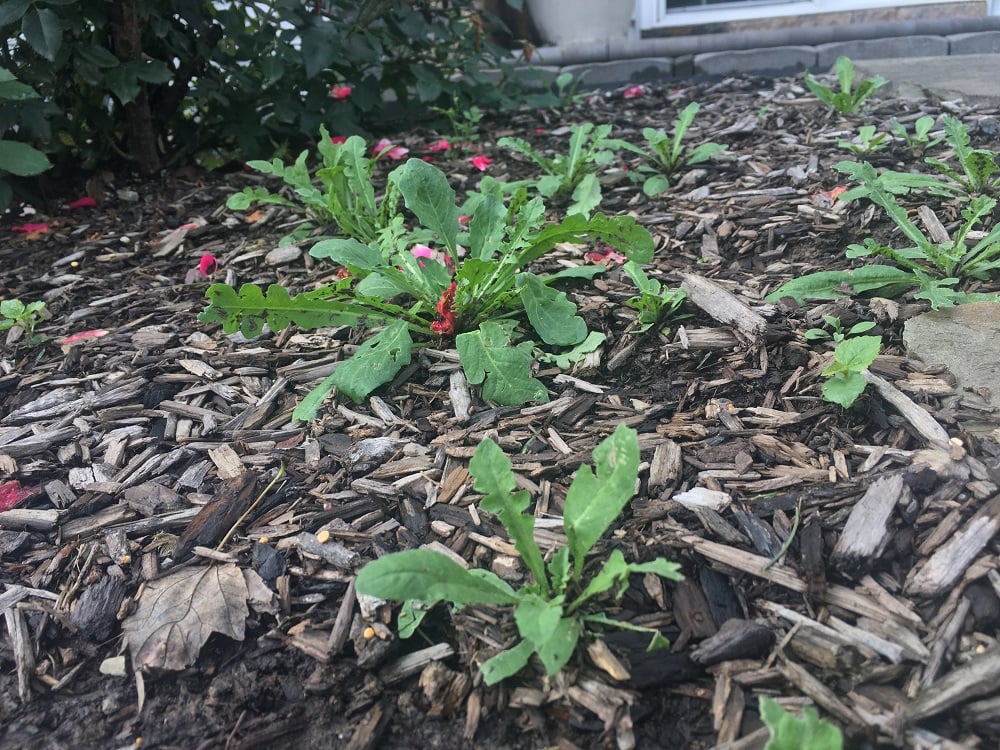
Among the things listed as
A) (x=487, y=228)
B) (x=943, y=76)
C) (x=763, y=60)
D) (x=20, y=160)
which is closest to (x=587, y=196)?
(x=487, y=228)

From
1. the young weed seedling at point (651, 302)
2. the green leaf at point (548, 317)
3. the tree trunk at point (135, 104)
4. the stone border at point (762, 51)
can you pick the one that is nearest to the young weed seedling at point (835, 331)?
the young weed seedling at point (651, 302)

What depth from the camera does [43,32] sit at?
2.53 m

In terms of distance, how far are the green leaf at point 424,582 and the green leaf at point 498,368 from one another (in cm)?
59

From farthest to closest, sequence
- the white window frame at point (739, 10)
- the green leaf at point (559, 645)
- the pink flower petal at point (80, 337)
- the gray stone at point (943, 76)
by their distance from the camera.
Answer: the white window frame at point (739, 10), the gray stone at point (943, 76), the pink flower petal at point (80, 337), the green leaf at point (559, 645)

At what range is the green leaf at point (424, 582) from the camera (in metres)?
1.13

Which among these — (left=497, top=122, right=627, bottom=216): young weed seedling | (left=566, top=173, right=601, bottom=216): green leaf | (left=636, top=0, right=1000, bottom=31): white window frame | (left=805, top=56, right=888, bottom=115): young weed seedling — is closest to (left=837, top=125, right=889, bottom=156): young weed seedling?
(left=805, top=56, right=888, bottom=115): young weed seedling

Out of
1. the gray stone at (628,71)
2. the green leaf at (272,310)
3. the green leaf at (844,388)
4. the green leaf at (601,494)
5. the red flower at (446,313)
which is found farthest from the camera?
the gray stone at (628,71)

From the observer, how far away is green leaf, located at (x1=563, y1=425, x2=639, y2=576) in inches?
49.4

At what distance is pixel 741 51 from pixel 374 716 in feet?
15.3

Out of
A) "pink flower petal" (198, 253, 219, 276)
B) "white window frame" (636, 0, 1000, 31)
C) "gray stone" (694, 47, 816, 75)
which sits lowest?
"pink flower petal" (198, 253, 219, 276)

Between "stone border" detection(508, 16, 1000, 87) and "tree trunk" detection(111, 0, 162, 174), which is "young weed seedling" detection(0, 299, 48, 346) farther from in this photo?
"stone border" detection(508, 16, 1000, 87)

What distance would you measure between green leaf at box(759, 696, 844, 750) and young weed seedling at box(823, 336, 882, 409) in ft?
2.51

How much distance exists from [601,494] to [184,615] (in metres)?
0.77

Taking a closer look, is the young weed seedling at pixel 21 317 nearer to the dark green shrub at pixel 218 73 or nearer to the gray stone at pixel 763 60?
the dark green shrub at pixel 218 73
